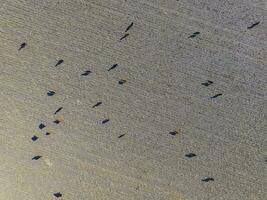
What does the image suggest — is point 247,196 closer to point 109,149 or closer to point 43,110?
point 109,149

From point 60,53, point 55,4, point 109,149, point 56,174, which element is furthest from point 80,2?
point 56,174

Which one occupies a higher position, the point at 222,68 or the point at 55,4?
the point at 55,4

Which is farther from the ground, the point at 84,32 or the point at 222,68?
the point at 84,32

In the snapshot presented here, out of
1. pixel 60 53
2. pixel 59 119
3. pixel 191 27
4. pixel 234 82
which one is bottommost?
pixel 59 119

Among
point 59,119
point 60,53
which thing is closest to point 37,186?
point 59,119

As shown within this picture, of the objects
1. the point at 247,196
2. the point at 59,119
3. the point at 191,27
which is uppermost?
the point at 191,27

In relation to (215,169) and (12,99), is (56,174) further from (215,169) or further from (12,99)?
(215,169)

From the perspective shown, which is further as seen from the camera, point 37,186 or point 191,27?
point 37,186

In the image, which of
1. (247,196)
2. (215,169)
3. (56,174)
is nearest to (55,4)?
(56,174)
